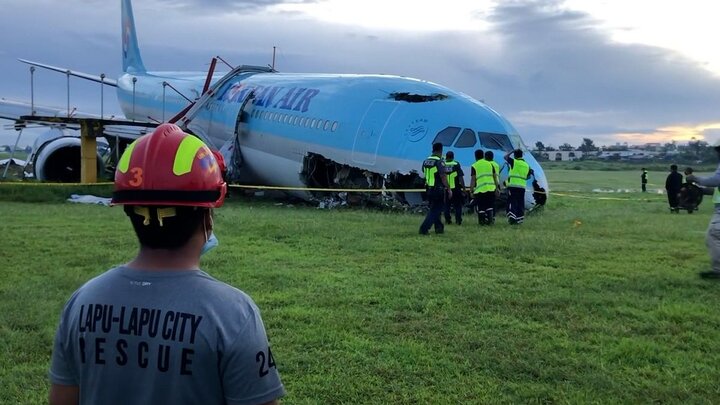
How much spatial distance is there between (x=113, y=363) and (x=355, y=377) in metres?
2.74

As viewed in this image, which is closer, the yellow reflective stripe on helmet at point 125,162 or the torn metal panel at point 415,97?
the yellow reflective stripe on helmet at point 125,162

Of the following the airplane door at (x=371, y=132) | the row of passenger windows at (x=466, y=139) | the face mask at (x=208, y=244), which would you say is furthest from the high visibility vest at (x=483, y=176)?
the face mask at (x=208, y=244)

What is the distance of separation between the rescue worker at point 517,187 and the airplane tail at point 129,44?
61.9ft

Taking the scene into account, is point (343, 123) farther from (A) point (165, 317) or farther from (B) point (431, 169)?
(A) point (165, 317)

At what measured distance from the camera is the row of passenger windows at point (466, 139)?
13.9 meters

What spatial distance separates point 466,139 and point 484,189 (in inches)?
66.9

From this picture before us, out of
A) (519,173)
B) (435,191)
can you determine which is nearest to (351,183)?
(519,173)

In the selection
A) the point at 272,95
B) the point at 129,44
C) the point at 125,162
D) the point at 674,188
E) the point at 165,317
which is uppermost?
the point at 129,44

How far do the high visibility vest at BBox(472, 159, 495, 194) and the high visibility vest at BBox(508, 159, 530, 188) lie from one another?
53cm

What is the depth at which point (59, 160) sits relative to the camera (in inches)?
826

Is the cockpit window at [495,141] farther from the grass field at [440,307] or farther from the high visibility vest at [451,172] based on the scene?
the grass field at [440,307]

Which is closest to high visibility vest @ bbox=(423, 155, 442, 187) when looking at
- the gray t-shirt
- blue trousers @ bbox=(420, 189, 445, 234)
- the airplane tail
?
blue trousers @ bbox=(420, 189, 445, 234)

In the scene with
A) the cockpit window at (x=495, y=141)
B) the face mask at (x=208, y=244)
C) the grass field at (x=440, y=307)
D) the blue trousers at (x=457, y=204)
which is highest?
the cockpit window at (x=495, y=141)

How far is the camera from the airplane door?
14.1 meters
